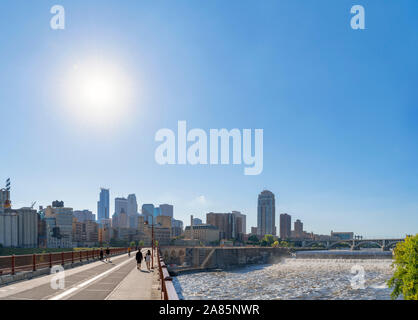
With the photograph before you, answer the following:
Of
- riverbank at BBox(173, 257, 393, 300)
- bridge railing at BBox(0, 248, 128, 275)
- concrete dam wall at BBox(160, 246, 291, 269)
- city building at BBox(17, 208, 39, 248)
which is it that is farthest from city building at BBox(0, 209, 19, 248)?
bridge railing at BBox(0, 248, 128, 275)

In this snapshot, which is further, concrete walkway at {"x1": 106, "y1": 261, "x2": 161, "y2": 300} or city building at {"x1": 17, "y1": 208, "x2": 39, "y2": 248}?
city building at {"x1": 17, "y1": 208, "x2": 39, "y2": 248}

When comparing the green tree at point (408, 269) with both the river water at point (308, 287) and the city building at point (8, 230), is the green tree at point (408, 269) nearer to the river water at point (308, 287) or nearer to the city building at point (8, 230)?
the river water at point (308, 287)

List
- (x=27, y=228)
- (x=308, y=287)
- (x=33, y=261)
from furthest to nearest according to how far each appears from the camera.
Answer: (x=27, y=228), (x=308, y=287), (x=33, y=261)

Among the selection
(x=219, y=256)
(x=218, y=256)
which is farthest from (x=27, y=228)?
(x=219, y=256)

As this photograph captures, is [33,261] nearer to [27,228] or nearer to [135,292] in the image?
[135,292]

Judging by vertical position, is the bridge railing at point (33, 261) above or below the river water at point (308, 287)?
above

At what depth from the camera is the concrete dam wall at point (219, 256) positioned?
13412 centimetres

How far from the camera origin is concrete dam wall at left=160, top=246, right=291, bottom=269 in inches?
5281

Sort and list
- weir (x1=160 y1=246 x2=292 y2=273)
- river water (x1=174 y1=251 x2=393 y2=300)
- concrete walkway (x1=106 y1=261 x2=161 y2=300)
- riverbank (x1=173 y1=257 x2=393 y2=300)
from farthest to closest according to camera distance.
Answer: weir (x1=160 y1=246 x2=292 y2=273) < river water (x1=174 y1=251 x2=393 y2=300) < riverbank (x1=173 y1=257 x2=393 y2=300) < concrete walkway (x1=106 y1=261 x2=161 y2=300)

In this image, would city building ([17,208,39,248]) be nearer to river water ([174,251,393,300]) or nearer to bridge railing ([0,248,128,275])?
river water ([174,251,393,300])

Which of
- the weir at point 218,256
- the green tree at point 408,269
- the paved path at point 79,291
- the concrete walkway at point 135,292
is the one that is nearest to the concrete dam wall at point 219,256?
the weir at point 218,256

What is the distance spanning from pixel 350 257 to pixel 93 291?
12831cm

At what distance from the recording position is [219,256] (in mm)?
136125

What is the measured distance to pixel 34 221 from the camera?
7800 inches
